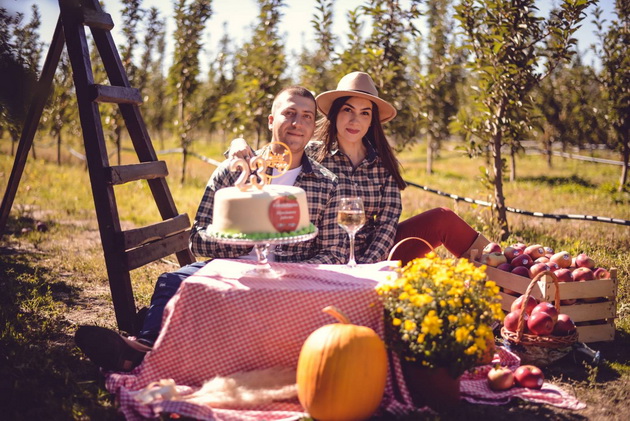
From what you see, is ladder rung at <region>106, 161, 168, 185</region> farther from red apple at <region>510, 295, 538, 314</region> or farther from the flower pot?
red apple at <region>510, 295, 538, 314</region>

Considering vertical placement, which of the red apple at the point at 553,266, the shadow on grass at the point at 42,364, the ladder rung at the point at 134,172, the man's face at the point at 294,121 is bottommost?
the shadow on grass at the point at 42,364

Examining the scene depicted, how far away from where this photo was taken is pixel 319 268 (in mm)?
3367

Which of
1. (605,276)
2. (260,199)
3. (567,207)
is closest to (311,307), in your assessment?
(260,199)

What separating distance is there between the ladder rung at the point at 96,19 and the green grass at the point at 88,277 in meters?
2.40

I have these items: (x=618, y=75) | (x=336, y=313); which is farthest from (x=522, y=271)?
(x=618, y=75)

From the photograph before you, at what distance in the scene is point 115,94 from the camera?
443cm

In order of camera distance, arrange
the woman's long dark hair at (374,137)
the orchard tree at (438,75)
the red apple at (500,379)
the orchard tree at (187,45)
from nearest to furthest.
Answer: the red apple at (500,379) < the woman's long dark hair at (374,137) < the orchard tree at (187,45) < the orchard tree at (438,75)

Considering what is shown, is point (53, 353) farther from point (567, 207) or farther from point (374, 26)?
point (567, 207)

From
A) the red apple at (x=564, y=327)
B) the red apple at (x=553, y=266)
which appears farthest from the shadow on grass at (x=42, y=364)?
the red apple at (x=553, y=266)

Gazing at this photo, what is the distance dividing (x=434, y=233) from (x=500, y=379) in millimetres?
1462

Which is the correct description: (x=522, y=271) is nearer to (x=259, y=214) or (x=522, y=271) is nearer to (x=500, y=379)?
(x=500, y=379)

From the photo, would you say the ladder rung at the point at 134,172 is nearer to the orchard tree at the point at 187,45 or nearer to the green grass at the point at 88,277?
the green grass at the point at 88,277

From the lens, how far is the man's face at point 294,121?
12.9 ft

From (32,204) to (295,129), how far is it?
302 inches
